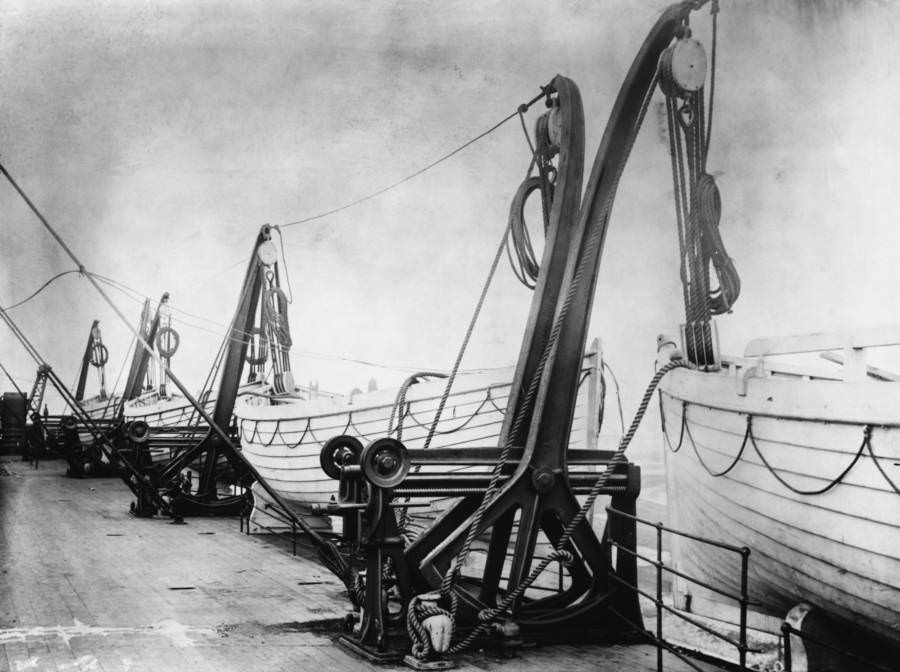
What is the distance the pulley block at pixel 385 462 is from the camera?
155 inches

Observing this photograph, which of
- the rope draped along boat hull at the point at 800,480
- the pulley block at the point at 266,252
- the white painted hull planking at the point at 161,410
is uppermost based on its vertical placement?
the pulley block at the point at 266,252

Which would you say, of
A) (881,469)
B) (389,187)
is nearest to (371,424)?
(389,187)

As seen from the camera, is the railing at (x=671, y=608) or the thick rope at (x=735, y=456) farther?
the thick rope at (x=735, y=456)

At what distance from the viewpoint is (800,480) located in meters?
4.07

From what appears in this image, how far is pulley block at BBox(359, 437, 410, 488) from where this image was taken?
3949 millimetres

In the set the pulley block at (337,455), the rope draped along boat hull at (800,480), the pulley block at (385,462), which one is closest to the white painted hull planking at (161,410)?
the pulley block at (337,455)

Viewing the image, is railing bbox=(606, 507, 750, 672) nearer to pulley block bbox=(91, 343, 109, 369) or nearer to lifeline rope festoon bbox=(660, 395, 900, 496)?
lifeline rope festoon bbox=(660, 395, 900, 496)

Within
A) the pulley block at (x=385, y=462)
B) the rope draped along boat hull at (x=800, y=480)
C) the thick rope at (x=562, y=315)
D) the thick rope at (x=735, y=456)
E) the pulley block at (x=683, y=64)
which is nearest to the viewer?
the rope draped along boat hull at (x=800, y=480)

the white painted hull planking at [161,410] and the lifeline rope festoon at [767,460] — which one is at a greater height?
the lifeline rope festoon at [767,460]

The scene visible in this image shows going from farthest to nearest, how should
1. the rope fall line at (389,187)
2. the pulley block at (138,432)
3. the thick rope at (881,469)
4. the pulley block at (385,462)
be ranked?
the pulley block at (138,432)
the rope fall line at (389,187)
the pulley block at (385,462)
the thick rope at (881,469)

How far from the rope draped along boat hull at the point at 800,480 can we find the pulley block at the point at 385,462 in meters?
1.76

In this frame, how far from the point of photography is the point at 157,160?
9188 millimetres

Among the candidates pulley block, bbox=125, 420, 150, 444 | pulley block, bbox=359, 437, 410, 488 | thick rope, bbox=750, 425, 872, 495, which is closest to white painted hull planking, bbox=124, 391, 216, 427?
pulley block, bbox=125, 420, 150, 444

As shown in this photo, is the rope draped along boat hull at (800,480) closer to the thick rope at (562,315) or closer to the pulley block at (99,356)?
the thick rope at (562,315)
